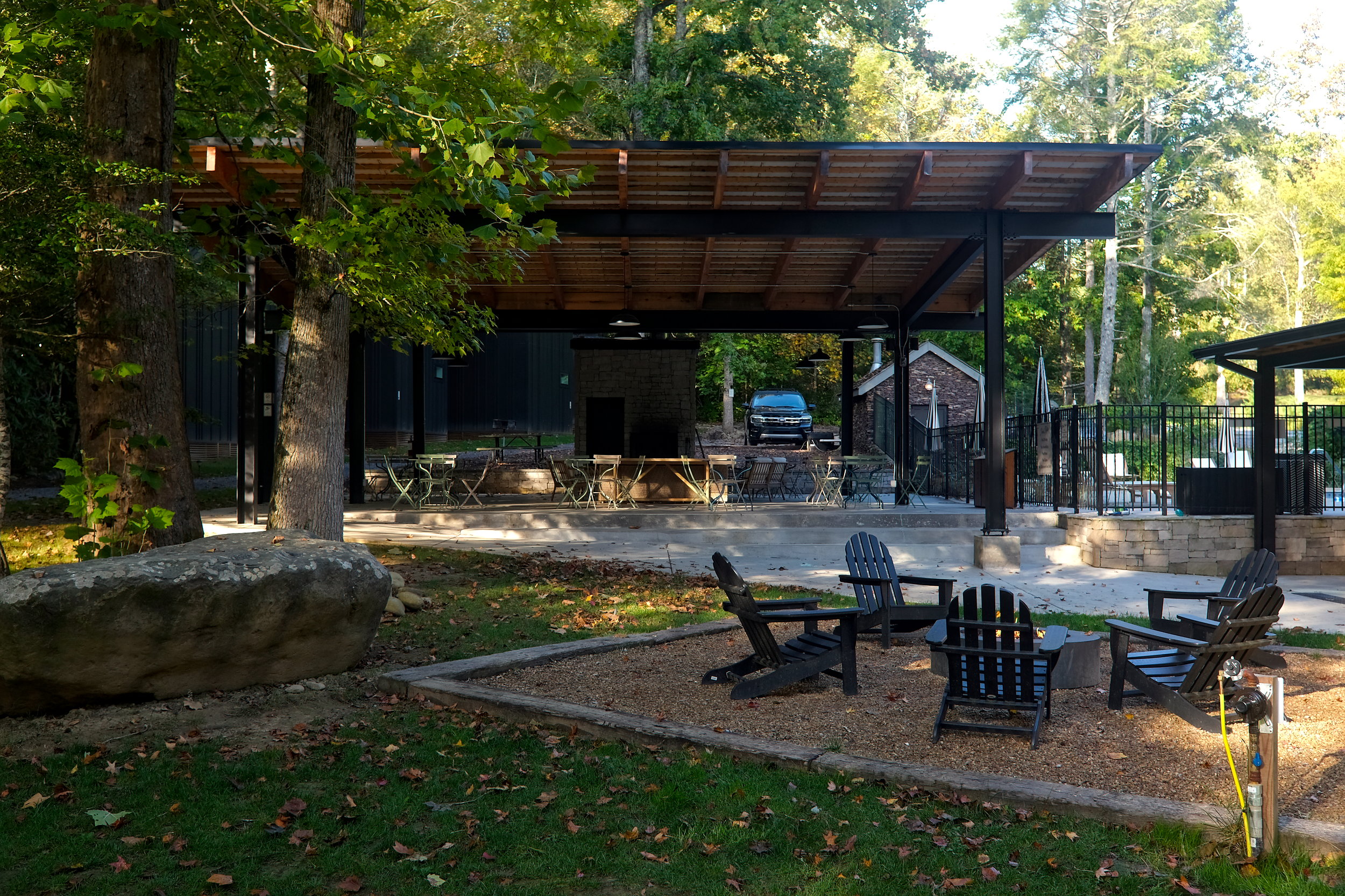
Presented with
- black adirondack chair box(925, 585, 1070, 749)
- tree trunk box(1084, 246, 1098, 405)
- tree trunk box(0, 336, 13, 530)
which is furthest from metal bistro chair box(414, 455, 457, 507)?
tree trunk box(1084, 246, 1098, 405)

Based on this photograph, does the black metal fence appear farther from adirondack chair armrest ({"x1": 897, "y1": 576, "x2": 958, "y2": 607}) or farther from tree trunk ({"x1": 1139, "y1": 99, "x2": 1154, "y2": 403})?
tree trunk ({"x1": 1139, "y1": 99, "x2": 1154, "y2": 403})

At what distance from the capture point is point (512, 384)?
33.9 metres

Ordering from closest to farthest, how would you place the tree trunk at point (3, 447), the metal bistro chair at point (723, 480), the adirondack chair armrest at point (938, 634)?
the adirondack chair armrest at point (938, 634)
the tree trunk at point (3, 447)
the metal bistro chair at point (723, 480)

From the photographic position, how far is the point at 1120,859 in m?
3.34

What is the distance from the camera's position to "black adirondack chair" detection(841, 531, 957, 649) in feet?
22.3

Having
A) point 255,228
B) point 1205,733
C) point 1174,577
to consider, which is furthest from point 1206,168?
point 1205,733

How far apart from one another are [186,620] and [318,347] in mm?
3066

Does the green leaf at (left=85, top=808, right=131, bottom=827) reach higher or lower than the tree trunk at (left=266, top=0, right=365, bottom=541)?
lower

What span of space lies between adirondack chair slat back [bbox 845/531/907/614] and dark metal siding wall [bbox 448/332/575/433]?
24.2m

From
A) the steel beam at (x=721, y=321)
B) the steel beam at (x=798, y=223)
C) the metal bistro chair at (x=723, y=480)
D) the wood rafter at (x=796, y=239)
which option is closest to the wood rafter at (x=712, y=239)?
the steel beam at (x=798, y=223)

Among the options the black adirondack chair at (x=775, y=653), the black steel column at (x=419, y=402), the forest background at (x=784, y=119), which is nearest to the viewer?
the black adirondack chair at (x=775, y=653)

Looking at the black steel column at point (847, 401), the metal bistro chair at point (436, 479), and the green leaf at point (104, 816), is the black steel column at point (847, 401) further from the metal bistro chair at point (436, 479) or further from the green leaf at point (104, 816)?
the green leaf at point (104, 816)

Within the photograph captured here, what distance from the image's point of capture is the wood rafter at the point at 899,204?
33.1ft

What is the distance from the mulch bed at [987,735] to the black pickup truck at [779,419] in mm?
21142
